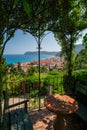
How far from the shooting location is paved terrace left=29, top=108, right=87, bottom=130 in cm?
477

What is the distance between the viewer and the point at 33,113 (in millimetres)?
5906

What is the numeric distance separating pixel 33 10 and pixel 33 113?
3.25 meters

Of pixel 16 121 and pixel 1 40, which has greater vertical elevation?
pixel 1 40

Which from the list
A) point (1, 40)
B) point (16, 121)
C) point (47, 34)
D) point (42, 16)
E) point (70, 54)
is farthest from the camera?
point (70, 54)

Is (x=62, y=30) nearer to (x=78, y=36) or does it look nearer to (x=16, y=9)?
(x=78, y=36)

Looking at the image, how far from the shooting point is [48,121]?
5.18 metres

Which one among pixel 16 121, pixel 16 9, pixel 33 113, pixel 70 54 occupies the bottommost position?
pixel 33 113

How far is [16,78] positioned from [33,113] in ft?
11.1

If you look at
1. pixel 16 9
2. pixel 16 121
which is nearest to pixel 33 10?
pixel 16 9

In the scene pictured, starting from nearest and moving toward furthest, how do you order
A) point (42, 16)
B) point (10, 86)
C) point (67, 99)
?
point (67, 99) < point (42, 16) < point (10, 86)

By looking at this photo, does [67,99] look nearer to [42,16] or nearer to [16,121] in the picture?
[16,121]

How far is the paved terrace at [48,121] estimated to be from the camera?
15.7 ft

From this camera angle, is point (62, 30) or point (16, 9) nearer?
point (16, 9)

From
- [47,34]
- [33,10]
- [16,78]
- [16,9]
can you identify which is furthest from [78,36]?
[16,78]
